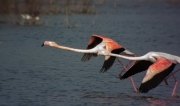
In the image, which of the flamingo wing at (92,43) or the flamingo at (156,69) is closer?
the flamingo at (156,69)

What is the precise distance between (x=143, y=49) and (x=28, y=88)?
691 cm

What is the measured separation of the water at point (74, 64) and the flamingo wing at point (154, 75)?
42cm

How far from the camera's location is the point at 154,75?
32.5ft

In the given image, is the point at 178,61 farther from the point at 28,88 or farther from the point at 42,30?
the point at 42,30

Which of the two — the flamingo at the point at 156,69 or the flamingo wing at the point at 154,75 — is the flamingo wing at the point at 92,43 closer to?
the flamingo at the point at 156,69

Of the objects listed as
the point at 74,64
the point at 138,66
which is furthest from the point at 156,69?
the point at 74,64

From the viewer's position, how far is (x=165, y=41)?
771 inches

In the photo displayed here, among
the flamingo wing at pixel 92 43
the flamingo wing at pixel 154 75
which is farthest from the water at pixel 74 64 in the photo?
the flamingo wing at pixel 92 43

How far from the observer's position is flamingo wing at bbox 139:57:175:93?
9836 mm

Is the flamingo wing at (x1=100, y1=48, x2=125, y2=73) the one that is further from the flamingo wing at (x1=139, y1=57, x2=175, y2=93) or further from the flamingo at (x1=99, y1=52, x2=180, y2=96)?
the flamingo wing at (x1=139, y1=57, x2=175, y2=93)

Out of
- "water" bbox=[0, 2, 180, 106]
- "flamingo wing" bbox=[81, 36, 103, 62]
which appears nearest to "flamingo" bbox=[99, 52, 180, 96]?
"water" bbox=[0, 2, 180, 106]

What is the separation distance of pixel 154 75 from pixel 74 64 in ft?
16.1

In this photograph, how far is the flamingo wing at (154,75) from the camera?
9836 millimetres

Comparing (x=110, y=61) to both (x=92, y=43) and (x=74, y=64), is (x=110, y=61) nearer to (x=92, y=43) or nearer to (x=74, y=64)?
(x=92, y=43)
